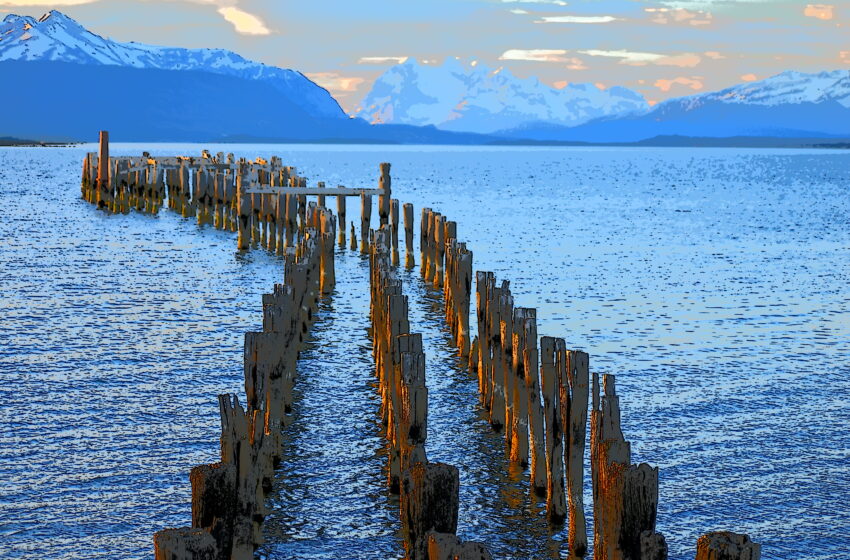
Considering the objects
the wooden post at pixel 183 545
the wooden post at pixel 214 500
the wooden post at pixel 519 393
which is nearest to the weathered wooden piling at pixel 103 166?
the wooden post at pixel 519 393

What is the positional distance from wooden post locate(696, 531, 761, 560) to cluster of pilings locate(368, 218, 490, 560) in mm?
1010

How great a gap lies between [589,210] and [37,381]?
46.3 meters

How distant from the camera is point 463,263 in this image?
17.0 meters

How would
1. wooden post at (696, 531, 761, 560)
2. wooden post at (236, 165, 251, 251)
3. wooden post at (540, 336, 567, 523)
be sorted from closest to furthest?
wooden post at (696, 531, 761, 560) → wooden post at (540, 336, 567, 523) → wooden post at (236, 165, 251, 251)

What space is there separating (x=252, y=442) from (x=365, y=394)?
5405 millimetres

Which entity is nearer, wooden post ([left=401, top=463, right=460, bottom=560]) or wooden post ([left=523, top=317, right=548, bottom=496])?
wooden post ([left=401, top=463, right=460, bottom=560])

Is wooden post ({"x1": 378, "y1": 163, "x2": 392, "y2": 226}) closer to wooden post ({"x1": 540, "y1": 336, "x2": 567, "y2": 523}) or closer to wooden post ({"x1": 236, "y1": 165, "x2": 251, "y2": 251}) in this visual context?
wooden post ({"x1": 236, "y1": 165, "x2": 251, "y2": 251})

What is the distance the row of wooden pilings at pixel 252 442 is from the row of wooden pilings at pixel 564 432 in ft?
7.01

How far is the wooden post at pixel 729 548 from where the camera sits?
520cm

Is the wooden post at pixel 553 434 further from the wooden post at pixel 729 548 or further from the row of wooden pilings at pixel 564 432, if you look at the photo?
the wooden post at pixel 729 548

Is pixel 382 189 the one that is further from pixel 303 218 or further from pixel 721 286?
pixel 721 286

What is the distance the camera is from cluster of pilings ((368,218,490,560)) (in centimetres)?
634

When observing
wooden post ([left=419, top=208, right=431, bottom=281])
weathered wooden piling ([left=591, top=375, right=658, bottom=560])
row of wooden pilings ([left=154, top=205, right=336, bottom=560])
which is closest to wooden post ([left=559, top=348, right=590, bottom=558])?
weathered wooden piling ([left=591, top=375, right=658, bottom=560])

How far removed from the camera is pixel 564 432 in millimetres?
9930
